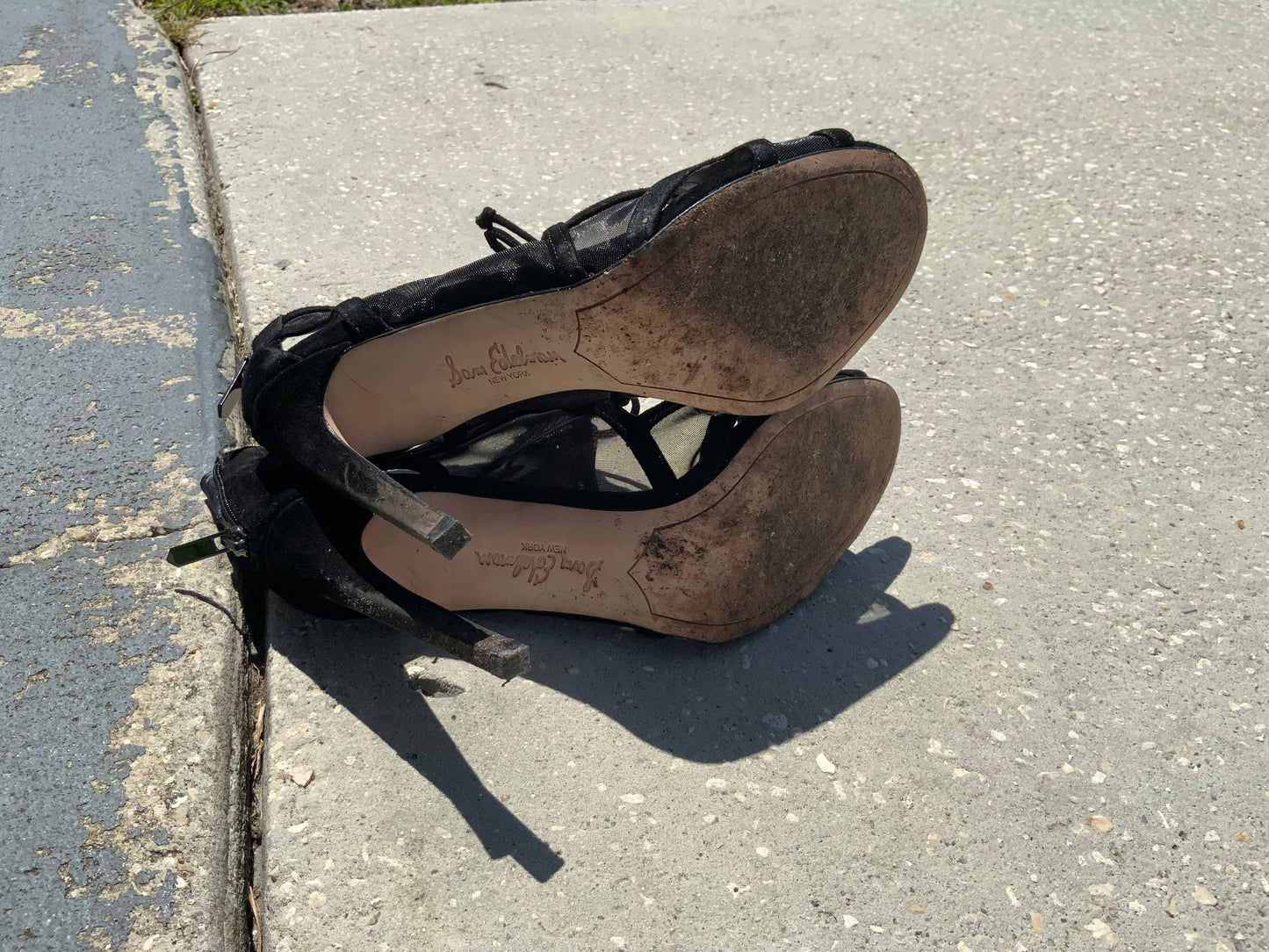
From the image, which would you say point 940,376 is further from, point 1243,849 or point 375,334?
point 375,334

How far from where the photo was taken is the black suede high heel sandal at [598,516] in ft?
4.99

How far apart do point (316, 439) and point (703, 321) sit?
56cm

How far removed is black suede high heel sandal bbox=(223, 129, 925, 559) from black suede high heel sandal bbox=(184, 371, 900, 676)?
3.1 inches

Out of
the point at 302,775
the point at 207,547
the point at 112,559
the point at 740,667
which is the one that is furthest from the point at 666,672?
the point at 112,559

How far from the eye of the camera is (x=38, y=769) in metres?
1.35

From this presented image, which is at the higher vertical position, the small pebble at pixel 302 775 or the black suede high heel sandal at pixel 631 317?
the black suede high heel sandal at pixel 631 317

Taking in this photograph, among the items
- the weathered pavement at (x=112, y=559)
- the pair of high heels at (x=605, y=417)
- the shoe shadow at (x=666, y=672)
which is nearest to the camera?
the weathered pavement at (x=112, y=559)

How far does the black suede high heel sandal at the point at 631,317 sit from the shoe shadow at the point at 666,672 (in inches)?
12.4

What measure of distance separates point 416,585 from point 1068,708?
3.28 ft

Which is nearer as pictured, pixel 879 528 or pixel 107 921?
pixel 107 921

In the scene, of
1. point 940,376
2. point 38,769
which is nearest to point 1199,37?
point 940,376

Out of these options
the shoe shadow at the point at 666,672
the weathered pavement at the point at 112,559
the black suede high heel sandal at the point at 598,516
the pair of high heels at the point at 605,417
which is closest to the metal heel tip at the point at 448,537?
the pair of high heels at the point at 605,417

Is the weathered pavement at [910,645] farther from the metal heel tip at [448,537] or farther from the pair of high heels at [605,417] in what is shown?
the metal heel tip at [448,537]

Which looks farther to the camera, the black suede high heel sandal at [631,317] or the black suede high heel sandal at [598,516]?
the black suede high heel sandal at [598,516]
